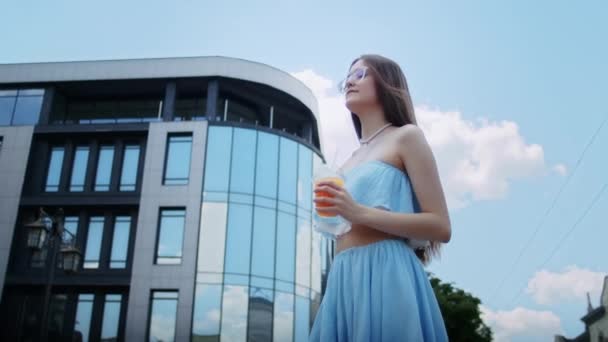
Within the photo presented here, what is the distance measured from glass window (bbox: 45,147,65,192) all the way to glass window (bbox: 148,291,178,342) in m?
7.21

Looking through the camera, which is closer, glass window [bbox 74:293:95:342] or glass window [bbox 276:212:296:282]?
glass window [bbox 74:293:95:342]

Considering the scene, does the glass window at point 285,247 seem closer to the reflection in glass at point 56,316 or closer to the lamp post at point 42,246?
the reflection in glass at point 56,316

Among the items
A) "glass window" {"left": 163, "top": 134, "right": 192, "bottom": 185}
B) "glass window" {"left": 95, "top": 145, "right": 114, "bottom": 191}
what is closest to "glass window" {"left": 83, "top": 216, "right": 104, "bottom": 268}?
"glass window" {"left": 95, "top": 145, "right": 114, "bottom": 191}

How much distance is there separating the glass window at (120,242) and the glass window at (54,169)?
11.4 feet

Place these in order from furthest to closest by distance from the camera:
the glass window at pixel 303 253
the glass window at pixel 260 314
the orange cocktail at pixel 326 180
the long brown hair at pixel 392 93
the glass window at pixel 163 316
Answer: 1. the glass window at pixel 303 253
2. the glass window at pixel 260 314
3. the glass window at pixel 163 316
4. the long brown hair at pixel 392 93
5. the orange cocktail at pixel 326 180

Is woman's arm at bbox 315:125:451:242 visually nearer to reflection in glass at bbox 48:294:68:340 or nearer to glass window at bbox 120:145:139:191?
reflection in glass at bbox 48:294:68:340

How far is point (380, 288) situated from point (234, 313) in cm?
2049

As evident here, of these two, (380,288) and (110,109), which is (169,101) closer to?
(110,109)

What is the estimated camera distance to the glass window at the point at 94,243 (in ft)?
74.1

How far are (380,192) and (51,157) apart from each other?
25801mm

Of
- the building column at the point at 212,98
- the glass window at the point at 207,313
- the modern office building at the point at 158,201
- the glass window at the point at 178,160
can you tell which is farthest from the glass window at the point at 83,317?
the building column at the point at 212,98

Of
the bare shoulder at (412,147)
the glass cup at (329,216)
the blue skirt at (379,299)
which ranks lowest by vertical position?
the blue skirt at (379,299)

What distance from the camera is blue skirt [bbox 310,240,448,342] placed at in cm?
172

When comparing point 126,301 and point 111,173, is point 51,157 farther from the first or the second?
point 126,301
